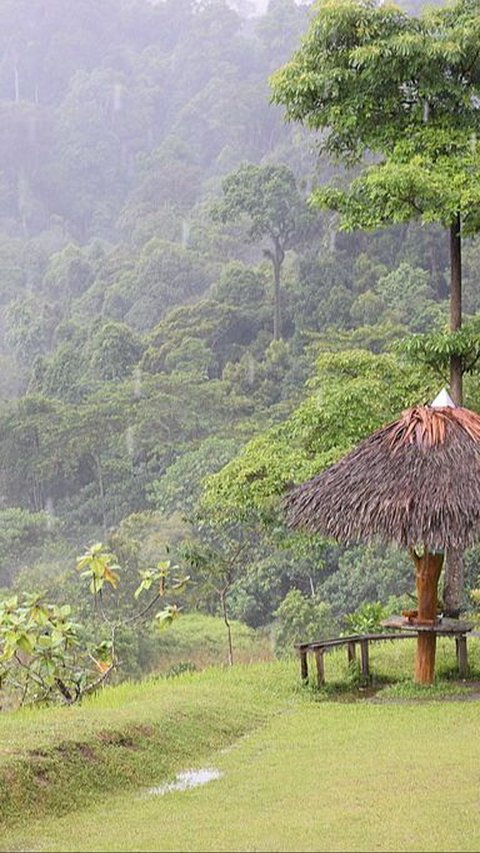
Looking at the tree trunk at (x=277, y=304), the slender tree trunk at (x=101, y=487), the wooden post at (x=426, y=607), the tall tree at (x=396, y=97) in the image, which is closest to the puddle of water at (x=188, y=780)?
the wooden post at (x=426, y=607)

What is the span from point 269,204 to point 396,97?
25984mm

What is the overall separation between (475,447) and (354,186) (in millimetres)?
2881

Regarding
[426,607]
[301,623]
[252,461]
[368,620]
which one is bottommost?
[301,623]

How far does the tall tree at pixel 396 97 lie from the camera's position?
1002 cm

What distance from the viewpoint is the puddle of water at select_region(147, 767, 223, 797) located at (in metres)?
6.12

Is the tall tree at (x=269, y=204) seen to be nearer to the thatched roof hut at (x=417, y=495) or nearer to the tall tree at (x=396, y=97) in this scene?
the tall tree at (x=396, y=97)

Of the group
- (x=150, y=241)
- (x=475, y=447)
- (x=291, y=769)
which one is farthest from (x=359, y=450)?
(x=150, y=241)

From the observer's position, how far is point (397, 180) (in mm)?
9500

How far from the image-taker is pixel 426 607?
30.1 feet

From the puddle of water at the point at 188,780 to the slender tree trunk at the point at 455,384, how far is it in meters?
4.32

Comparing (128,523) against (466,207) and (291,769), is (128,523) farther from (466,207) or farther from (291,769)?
(291,769)

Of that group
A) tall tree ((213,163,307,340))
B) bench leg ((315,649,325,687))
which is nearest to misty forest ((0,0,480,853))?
bench leg ((315,649,325,687))

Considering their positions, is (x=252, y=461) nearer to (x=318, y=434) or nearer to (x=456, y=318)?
(x=318, y=434)

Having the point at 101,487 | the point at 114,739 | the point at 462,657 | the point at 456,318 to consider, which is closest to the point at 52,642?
the point at 114,739
